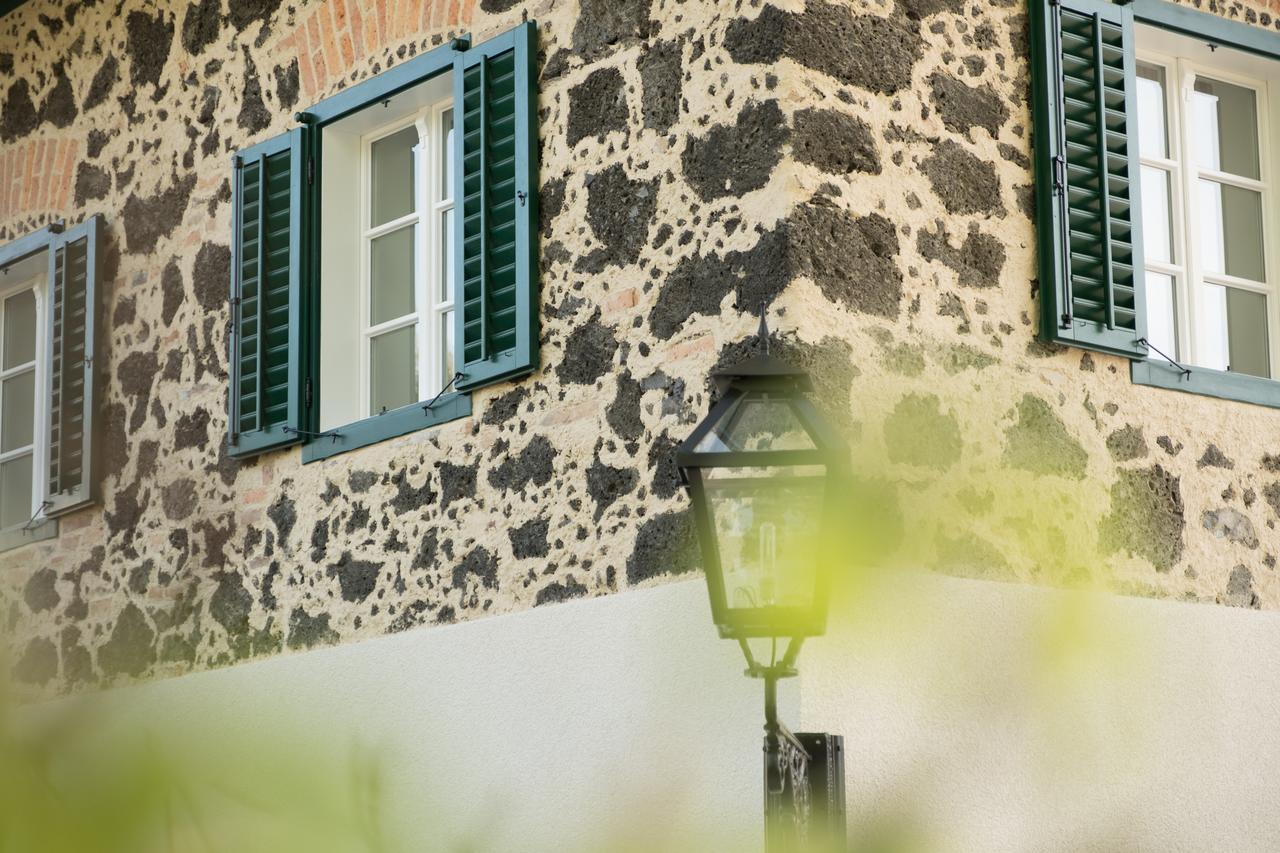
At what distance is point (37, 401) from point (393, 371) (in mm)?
2231

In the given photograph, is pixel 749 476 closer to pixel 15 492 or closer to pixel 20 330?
pixel 15 492

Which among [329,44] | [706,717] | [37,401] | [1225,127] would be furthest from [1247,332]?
[37,401]

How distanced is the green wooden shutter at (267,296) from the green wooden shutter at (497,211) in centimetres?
88

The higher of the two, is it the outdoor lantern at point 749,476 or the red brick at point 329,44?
the red brick at point 329,44

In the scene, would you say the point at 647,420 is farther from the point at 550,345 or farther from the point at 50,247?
the point at 50,247

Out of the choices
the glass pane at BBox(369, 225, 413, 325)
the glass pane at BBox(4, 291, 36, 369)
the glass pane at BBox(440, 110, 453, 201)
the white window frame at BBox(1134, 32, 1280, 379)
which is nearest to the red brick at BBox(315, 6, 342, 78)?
the glass pane at BBox(440, 110, 453, 201)

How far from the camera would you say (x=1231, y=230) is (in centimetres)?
620

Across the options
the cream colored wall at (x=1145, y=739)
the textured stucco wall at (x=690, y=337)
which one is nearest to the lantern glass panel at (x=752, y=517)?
the cream colored wall at (x=1145, y=739)

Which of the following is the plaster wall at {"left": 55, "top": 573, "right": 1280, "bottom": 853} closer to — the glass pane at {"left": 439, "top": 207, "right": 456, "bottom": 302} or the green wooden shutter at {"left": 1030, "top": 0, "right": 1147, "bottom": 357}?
the green wooden shutter at {"left": 1030, "top": 0, "right": 1147, "bottom": 357}

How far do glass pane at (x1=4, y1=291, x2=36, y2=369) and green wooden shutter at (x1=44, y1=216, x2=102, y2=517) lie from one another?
1.63ft

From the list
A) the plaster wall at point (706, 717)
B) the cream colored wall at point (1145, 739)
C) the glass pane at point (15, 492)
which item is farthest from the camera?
the glass pane at point (15, 492)

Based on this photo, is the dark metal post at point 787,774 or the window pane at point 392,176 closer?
the dark metal post at point 787,774

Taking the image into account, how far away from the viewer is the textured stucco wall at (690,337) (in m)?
4.95

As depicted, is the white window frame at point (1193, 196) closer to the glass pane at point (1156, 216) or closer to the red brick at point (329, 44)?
the glass pane at point (1156, 216)
